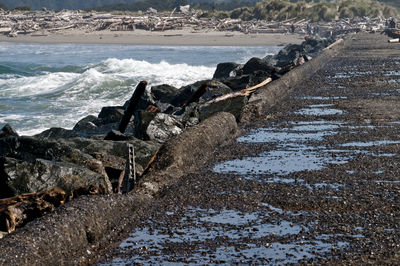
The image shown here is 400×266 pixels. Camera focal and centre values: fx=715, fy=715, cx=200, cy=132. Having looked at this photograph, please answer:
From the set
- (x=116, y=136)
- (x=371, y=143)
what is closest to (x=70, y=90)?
(x=116, y=136)

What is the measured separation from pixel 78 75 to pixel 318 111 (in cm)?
2018

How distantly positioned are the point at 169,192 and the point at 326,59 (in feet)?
55.4

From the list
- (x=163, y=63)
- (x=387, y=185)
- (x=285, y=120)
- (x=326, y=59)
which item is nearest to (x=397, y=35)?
(x=163, y=63)

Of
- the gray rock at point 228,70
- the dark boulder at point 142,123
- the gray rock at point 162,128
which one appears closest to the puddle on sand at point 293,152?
the gray rock at point 162,128

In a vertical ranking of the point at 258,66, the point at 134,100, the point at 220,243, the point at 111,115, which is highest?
the point at 134,100

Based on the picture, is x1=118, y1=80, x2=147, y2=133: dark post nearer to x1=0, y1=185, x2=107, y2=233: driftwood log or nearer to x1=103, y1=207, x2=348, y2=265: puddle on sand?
x1=0, y1=185, x2=107, y2=233: driftwood log

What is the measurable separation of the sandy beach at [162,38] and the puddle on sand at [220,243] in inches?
1845

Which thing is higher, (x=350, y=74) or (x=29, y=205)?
(x=29, y=205)

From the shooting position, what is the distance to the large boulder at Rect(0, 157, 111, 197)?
5.78m

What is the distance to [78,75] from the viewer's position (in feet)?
96.0

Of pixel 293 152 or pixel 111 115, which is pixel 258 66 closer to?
pixel 111 115

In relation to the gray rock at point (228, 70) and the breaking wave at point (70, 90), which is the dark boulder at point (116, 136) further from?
the gray rock at point (228, 70)

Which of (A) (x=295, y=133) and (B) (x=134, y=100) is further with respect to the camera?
(B) (x=134, y=100)

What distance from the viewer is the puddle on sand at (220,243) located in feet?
13.7
